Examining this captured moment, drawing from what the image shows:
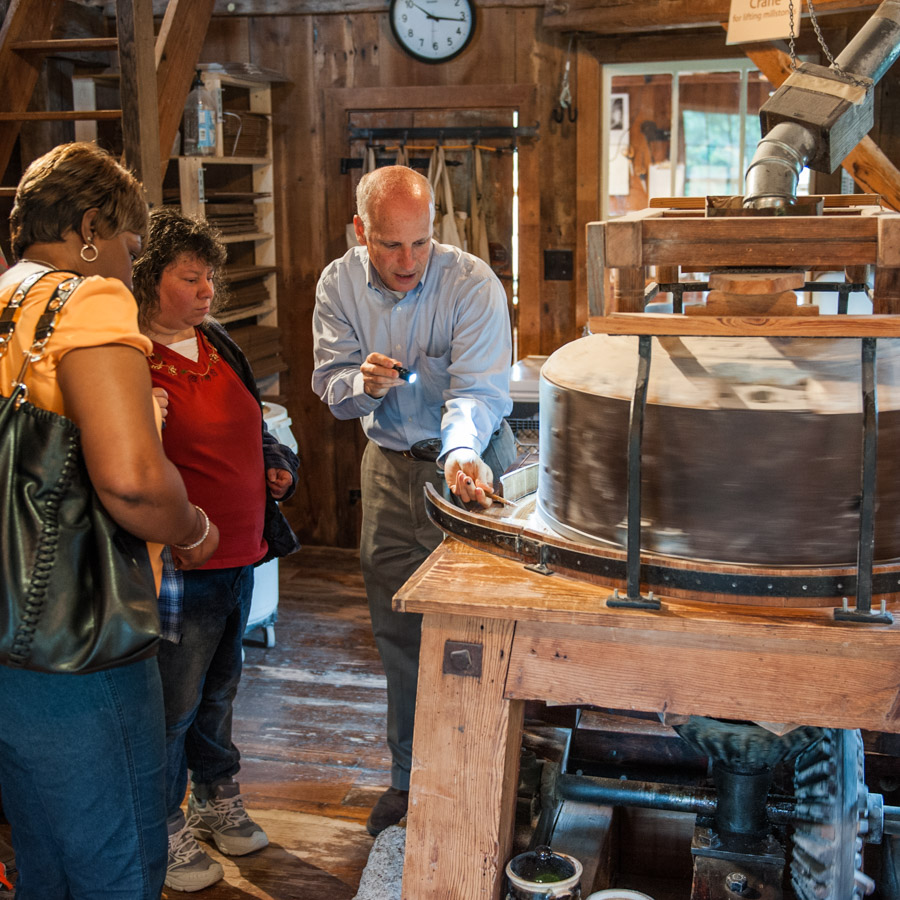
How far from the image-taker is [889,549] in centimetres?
177

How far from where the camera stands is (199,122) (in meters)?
4.74

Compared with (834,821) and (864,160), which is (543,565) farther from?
(864,160)

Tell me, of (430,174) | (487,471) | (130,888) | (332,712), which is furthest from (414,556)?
(430,174)

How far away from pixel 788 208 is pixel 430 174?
3524 mm

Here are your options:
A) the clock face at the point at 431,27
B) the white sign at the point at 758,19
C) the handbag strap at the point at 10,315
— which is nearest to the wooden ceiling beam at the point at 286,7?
the clock face at the point at 431,27

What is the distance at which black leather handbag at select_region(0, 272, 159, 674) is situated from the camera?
1618 mm

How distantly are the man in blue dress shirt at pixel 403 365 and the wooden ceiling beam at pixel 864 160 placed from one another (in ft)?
6.13

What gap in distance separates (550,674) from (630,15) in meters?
3.73

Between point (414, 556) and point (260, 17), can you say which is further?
point (260, 17)

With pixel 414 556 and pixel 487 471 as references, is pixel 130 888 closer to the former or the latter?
pixel 487 471

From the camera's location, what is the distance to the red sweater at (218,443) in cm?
245

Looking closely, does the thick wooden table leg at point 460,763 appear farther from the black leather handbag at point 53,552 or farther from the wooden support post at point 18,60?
the wooden support post at point 18,60

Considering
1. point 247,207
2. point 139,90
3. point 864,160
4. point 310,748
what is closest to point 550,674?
point 310,748

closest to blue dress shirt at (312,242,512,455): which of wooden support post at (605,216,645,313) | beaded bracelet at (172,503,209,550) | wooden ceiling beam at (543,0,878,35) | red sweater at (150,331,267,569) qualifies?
red sweater at (150,331,267,569)
